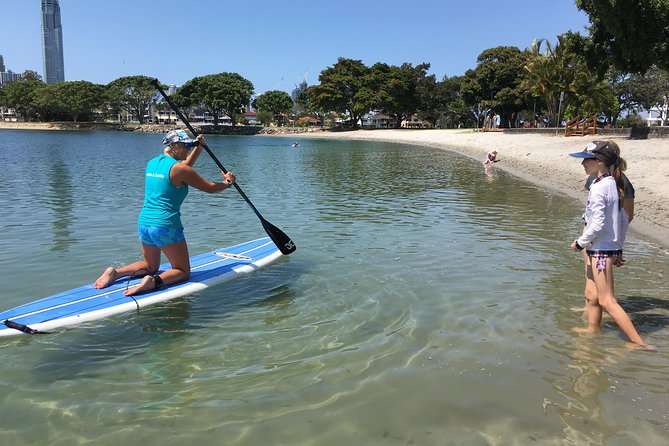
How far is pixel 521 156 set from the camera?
97.2 feet

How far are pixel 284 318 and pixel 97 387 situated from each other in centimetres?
215

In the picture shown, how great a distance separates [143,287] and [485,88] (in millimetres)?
69966

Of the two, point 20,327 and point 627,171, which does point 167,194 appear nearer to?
point 20,327

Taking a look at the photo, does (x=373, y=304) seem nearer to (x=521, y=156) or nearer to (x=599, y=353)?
(x=599, y=353)

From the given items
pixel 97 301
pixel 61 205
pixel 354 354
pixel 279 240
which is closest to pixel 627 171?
pixel 279 240

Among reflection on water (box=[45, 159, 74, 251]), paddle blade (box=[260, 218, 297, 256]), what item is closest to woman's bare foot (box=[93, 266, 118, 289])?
paddle blade (box=[260, 218, 297, 256])

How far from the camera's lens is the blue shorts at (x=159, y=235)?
18.0 feet

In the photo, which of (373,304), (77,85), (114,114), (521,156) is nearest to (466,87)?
(521,156)

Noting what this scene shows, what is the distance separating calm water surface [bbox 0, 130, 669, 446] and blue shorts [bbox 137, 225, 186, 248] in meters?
0.87

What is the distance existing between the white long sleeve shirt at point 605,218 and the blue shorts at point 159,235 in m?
4.40

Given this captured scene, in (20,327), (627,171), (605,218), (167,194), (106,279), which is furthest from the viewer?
(627,171)

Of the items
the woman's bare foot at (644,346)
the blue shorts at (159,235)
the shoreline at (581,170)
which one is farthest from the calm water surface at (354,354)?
the shoreline at (581,170)

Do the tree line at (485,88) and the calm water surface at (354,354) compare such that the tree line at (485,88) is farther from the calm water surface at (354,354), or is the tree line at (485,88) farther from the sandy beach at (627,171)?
the calm water surface at (354,354)

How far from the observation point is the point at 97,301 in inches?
210
